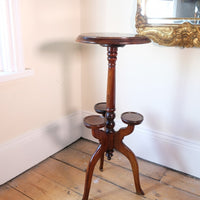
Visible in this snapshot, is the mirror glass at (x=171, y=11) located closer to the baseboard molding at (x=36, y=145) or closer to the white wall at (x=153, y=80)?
the white wall at (x=153, y=80)

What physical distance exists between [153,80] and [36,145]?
1.00m

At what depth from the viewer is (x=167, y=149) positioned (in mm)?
1815

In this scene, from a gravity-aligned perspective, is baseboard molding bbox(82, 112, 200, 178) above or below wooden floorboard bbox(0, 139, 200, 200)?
above

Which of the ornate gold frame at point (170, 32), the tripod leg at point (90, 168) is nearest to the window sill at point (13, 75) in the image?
the tripod leg at point (90, 168)

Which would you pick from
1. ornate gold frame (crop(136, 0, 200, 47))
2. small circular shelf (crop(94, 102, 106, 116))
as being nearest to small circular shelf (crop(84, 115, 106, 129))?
small circular shelf (crop(94, 102, 106, 116))

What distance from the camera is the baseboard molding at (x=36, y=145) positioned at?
162 centimetres

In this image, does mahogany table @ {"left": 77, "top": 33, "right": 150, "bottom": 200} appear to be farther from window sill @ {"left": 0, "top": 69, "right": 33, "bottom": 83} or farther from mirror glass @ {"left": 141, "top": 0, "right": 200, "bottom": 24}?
window sill @ {"left": 0, "top": 69, "right": 33, "bottom": 83}

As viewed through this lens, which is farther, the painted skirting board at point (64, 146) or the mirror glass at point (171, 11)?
the painted skirting board at point (64, 146)

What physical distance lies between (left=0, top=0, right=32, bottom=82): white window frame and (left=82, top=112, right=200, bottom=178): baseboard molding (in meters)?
0.91

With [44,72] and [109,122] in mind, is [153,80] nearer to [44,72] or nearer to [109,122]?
[109,122]

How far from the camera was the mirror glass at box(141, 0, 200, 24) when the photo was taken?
1.48 m

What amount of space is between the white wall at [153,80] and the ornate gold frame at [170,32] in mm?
72

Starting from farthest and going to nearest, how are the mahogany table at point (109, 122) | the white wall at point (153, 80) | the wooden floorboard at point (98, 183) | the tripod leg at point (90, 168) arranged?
the white wall at point (153, 80) → the wooden floorboard at point (98, 183) → the tripod leg at point (90, 168) → the mahogany table at point (109, 122)

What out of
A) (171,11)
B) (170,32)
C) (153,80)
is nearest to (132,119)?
(153,80)
